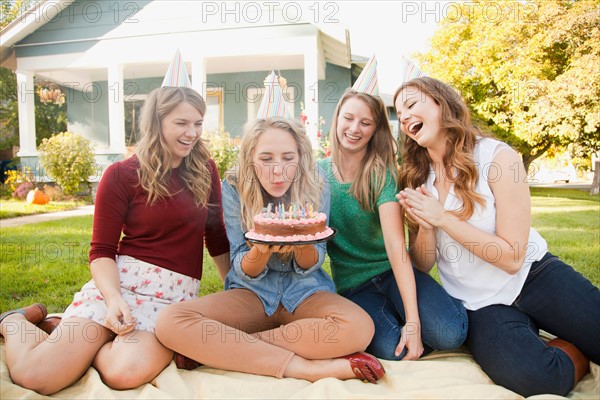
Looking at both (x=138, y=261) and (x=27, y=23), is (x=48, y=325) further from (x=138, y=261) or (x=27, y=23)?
(x=27, y=23)

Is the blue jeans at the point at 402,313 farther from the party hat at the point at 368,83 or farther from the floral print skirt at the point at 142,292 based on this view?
the party hat at the point at 368,83

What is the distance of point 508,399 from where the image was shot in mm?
2359

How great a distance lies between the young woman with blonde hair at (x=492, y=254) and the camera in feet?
8.26

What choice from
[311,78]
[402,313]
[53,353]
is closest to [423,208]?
[402,313]

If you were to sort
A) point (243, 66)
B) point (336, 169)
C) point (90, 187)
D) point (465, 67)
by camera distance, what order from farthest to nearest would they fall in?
1. point (465, 67)
2. point (243, 66)
3. point (90, 187)
4. point (336, 169)

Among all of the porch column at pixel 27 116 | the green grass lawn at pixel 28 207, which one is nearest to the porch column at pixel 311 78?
the green grass lawn at pixel 28 207

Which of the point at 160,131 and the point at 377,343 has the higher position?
the point at 160,131

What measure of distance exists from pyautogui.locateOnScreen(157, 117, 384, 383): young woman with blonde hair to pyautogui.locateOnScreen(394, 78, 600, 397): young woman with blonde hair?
649 mm

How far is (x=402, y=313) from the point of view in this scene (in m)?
3.01

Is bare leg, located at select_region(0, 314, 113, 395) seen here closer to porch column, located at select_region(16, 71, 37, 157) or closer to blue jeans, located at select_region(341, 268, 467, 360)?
blue jeans, located at select_region(341, 268, 467, 360)

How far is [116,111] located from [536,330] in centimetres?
1237

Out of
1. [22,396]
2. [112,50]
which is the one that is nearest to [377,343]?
[22,396]

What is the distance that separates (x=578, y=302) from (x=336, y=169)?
1.70m

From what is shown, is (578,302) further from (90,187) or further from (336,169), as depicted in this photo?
(90,187)
